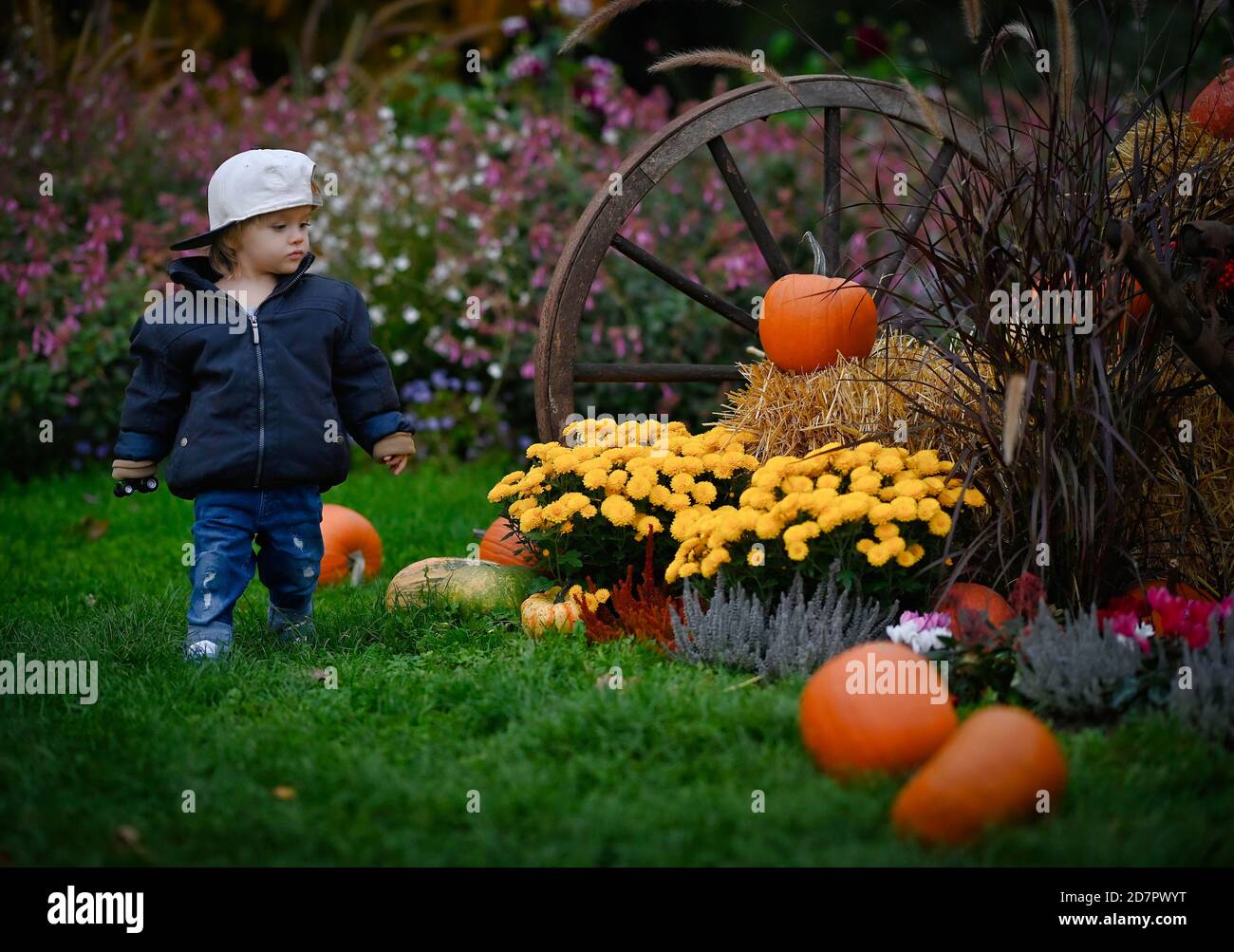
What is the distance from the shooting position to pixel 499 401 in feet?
21.9

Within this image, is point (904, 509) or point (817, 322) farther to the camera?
point (817, 322)

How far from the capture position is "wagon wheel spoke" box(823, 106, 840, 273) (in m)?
4.25

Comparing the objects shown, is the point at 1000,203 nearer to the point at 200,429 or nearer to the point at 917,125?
the point at 917,125

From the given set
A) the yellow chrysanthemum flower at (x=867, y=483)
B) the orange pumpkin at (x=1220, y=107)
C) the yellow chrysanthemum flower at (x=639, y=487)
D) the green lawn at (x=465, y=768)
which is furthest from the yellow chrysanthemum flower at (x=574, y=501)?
the orange pumpkin at (x=1220, y=107)

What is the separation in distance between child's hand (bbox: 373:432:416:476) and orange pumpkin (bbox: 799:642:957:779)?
1509 mm

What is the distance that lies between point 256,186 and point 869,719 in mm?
2093

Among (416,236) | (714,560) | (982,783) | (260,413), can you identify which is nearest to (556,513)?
(714,560)

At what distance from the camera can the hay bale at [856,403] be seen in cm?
351

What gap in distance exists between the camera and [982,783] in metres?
2.22

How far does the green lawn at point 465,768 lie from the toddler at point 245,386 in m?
0.29

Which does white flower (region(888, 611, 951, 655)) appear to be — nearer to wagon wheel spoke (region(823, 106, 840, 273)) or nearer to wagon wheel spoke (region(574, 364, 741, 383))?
wagon wheel spoke (region(574, 364, 741, 383))

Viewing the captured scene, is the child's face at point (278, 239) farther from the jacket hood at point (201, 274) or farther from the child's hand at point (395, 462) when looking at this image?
the child's hand at point (395, 462)

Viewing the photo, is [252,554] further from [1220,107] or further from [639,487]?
[1220,107]
